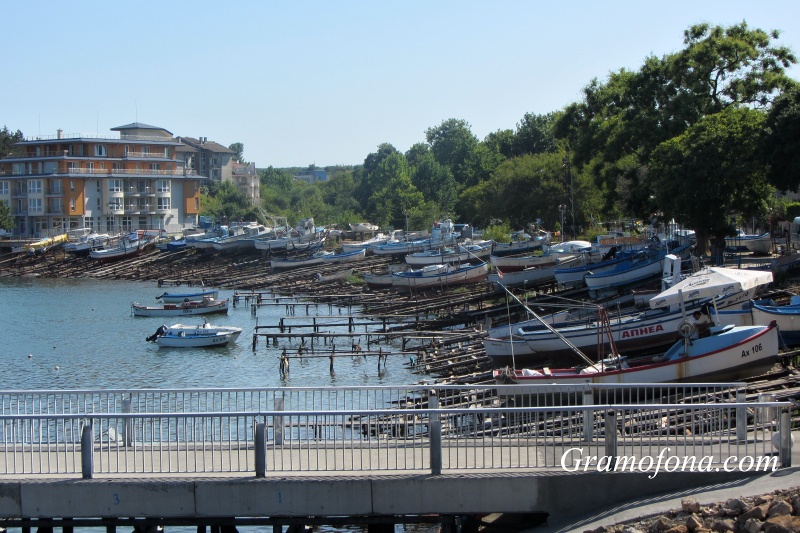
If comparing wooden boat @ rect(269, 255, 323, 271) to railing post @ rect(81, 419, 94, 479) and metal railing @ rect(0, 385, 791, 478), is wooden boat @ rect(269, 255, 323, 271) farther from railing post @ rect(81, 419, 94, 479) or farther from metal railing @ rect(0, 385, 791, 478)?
railing post @ rect(81, 419, 94, 479)

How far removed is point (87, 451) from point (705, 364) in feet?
48.3

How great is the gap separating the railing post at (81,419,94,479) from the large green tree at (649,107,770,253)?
1301 inches

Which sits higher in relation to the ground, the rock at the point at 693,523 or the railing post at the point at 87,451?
the railing post at the point at 87,451

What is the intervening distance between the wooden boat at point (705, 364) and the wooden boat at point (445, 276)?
119 ft

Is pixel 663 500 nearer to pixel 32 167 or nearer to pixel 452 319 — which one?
pixel 452 319

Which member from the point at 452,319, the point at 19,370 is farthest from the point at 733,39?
the point at 19,370

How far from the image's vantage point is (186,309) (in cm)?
5803

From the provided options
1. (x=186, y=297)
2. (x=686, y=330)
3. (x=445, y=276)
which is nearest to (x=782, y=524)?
(x=686, y=330)

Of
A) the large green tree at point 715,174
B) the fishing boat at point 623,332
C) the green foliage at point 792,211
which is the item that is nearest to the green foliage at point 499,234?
the green foliage at point 792,211

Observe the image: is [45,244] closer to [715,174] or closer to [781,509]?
[715,174]

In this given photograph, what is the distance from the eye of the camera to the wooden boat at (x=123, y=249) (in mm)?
90062

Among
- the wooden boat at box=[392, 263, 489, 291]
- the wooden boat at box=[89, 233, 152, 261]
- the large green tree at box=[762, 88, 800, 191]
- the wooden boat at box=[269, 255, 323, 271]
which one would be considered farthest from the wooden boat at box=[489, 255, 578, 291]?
the wooden boat at box=[89, 233, 152, 261]

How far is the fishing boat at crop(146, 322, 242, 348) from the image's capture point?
44.8 meters

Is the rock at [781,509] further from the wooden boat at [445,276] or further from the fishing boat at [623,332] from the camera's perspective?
the wooden boat at [445,276]
